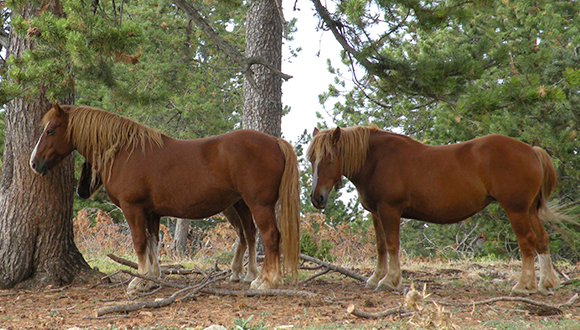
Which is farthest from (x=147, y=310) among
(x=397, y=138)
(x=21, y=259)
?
(x=397, y=138)

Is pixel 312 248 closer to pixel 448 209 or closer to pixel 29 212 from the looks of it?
pixel 448 209

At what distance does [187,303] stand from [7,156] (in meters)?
2.91

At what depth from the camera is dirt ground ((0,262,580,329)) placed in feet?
11.7

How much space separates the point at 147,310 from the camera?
4.13m

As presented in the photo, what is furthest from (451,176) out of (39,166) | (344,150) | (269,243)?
(39,166)

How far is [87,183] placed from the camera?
5500 mm

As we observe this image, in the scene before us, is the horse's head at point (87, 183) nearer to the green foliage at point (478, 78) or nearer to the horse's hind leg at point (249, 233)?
the horse's hind leg at point (249, 233)

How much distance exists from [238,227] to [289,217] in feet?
3.84

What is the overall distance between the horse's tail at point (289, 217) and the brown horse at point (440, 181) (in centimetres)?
43

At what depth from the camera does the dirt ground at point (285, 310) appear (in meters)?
3.58

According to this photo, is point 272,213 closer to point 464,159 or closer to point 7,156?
point 464,159

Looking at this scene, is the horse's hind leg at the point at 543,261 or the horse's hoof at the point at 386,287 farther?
the horse's hoof at the point at 386,287

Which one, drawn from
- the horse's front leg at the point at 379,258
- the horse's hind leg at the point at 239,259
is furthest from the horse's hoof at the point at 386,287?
the horse's hind leg at the point at 239,259

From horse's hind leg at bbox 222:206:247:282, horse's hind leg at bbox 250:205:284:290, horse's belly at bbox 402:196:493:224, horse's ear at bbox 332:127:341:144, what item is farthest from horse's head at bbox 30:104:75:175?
horse's belly at bbox 402:196:493:224
